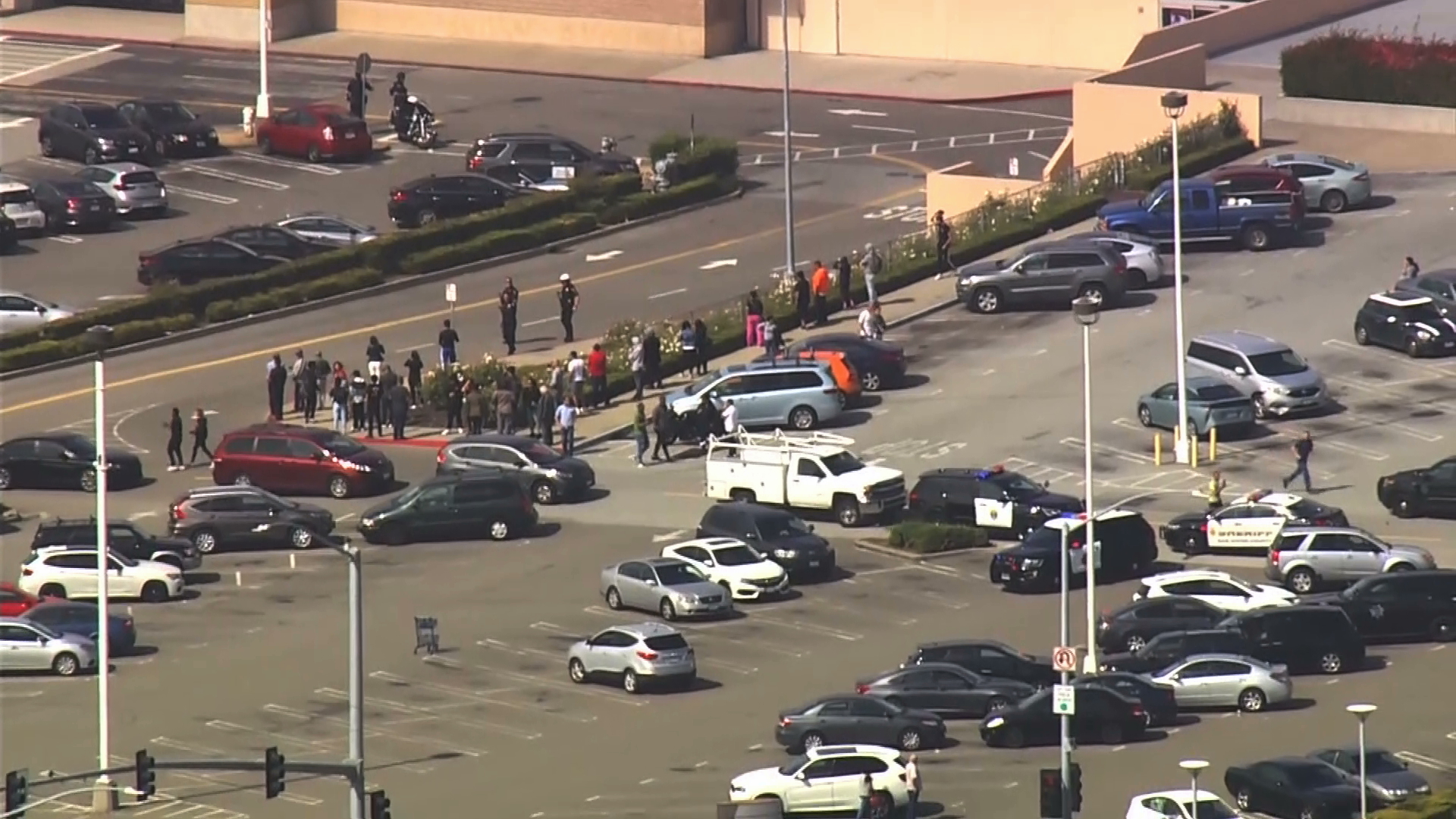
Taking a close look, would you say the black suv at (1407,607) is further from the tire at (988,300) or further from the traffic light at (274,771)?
the traffic light at (274,771)

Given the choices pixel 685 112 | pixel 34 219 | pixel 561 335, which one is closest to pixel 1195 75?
pixel 685 112

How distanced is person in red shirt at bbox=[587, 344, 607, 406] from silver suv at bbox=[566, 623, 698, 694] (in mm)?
17861

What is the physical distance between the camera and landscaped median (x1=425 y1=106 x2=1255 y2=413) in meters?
75.7

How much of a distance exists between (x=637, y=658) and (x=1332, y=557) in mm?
12922

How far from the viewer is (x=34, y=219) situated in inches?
3425

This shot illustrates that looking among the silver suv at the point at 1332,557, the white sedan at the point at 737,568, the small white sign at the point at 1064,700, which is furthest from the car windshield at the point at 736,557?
the small white sign at the point at 1064,700

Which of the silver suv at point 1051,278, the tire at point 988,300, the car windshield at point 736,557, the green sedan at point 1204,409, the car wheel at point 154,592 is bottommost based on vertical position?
the car wheel at point 154,592

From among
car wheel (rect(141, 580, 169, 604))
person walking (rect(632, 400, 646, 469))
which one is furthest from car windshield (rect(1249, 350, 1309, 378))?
car wheel (rect(141, 580, 169, 604))

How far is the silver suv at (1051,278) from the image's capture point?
255 ft

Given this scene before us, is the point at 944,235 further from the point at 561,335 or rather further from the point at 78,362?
the point at 78,362

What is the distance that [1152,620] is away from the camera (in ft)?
190

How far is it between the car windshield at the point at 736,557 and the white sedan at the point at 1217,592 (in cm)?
671

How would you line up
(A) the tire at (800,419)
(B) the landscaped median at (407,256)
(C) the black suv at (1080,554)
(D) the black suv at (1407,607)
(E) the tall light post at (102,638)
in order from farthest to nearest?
(B) the landscaped median at (407,256), (A) the tire at (800,419), (C) the black suv at (1080,554), (D) the black suv at (1407,607), (E) the tall light post at (102,638)

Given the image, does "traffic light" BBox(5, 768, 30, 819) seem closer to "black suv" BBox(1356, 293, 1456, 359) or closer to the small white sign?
the small white sign
